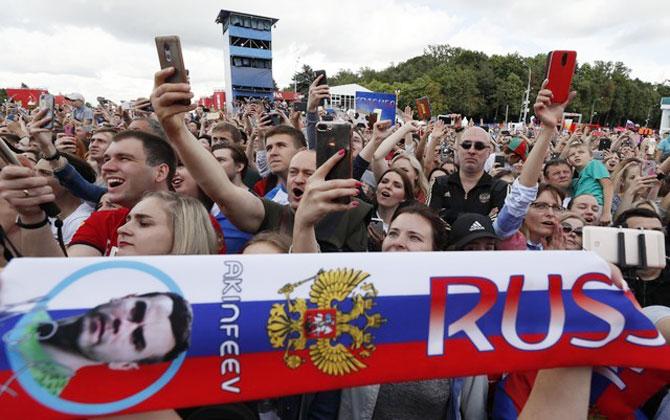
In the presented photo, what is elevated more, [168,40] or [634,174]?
[168,40]

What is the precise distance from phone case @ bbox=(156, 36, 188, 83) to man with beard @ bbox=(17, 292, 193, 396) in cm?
115

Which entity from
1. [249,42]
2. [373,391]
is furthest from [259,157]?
[249,42]

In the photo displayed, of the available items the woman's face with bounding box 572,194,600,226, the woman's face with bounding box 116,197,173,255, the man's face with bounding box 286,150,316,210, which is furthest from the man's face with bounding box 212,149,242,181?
the woman's face with bounding box 572,194,600,226

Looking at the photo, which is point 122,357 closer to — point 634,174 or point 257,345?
point 257,345

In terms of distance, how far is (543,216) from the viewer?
3273mm

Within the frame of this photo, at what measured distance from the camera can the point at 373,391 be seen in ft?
5.17

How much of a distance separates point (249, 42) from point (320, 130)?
66.0 m

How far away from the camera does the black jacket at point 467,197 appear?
380cm

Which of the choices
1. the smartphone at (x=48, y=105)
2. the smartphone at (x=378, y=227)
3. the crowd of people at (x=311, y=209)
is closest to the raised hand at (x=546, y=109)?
the crowd of people at (x=311, y=209)

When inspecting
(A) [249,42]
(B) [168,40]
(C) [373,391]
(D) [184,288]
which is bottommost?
(C) [373,391]

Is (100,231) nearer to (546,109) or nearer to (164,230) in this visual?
(164,230)

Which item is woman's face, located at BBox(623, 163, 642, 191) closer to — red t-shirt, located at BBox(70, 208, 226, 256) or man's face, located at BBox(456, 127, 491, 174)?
man's face, located at BBox(456, 127, 491, 174)

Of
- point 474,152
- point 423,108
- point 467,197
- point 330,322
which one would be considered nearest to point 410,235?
point 330,322

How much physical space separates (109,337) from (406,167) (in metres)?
3.63
